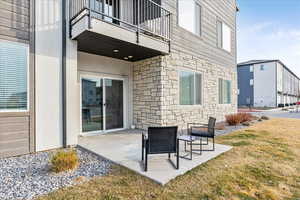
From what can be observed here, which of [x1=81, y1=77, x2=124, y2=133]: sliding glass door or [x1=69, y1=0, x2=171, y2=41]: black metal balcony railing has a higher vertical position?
[x1=69, y1=0, x2=171, y2=41]: black metal balcony railing

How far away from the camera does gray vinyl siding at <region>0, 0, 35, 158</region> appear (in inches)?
156

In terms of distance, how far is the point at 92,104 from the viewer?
21.3 ft

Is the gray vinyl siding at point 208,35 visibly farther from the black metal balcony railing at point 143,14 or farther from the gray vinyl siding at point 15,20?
the gray vinyl siding at point 15,20

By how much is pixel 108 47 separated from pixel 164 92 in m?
2.71

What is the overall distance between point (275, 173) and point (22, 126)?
19.8 feet

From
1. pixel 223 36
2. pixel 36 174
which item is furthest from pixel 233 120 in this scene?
Answer: pixel 36 174

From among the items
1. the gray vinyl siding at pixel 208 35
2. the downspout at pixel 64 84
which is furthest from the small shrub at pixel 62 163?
the gray vinyl siding at pixel 208 35

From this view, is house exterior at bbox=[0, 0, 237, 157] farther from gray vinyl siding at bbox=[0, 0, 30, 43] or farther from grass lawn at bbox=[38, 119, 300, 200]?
grass lawn at bbox=[38, 119, 300, 200]

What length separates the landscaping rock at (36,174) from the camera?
8.54 feet

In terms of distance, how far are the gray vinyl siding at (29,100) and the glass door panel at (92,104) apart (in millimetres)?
2065

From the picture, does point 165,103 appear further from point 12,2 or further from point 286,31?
point 286,31

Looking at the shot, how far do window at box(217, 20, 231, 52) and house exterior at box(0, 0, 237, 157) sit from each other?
0.06m

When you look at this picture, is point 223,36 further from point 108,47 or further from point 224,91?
point 108,47

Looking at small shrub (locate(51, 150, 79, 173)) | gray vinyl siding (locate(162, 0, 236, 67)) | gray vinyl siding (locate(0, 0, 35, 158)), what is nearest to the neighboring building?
gray vinyl siding (locate(162, 0, 236, 67))
